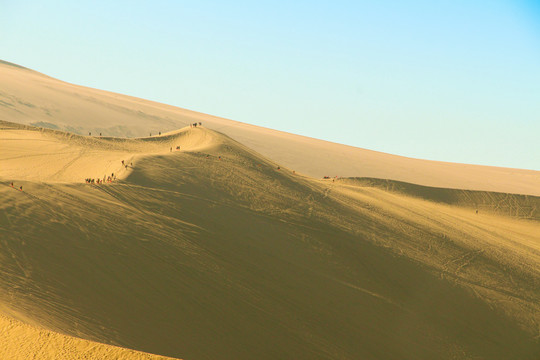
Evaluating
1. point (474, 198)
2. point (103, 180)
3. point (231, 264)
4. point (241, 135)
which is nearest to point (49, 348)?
point (231, 264)

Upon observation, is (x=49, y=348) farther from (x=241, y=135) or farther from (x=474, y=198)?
(x=241, y=135)

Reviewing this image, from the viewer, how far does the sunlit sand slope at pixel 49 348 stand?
7746mm

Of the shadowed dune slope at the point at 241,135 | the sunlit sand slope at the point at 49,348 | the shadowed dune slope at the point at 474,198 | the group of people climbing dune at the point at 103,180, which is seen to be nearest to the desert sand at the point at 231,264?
the sunlit sand slope at the point at 49,348

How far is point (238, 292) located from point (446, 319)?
8252 millimetres

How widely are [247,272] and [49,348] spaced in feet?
30.3

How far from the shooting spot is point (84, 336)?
9930 mm

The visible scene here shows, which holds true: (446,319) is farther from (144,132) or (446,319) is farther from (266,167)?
(144,132)

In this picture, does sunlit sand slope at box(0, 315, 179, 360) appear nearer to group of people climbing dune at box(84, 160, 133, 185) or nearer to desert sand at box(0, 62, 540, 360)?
desert sand at box(0, 62, 540, 360)

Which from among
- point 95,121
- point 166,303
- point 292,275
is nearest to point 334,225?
point 292,275

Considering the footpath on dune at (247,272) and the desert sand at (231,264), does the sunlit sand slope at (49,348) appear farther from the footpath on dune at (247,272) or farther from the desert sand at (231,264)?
the footpath on dune at (247,272)

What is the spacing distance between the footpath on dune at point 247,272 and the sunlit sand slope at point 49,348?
3.97 ft

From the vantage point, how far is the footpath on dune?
40.5 ft

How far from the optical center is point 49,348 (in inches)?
313

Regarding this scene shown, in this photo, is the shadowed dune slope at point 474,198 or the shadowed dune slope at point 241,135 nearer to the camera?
the shadowed dune slope at point 474,198
